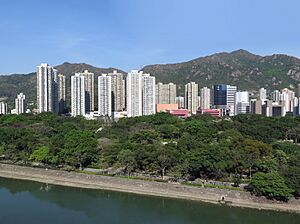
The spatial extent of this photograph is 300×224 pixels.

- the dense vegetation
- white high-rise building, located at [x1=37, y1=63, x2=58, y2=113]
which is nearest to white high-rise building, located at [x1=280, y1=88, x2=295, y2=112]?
the dense vegetation

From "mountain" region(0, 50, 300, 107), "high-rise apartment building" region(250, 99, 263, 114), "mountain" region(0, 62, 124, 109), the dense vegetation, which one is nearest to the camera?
the dense vegetation

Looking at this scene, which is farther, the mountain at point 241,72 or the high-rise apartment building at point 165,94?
the mountain at point 241,72

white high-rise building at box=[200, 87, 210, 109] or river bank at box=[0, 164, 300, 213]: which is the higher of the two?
white high-rise building at box=[200, 87, 210, 109]

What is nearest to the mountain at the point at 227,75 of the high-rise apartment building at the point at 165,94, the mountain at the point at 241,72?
the mountain at the point at 241,72

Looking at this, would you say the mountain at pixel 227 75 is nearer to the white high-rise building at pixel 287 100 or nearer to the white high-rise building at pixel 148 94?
the white high-rise building at pixel 287 100

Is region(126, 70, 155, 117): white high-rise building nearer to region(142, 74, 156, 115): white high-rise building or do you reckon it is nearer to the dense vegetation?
region(142, 74, 156, 115): white high-rise building
